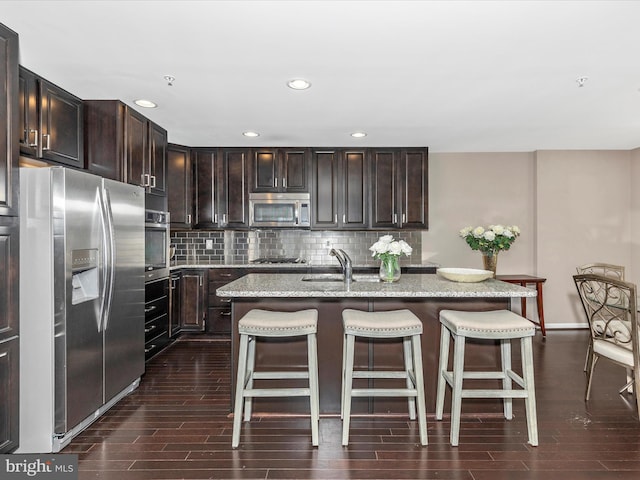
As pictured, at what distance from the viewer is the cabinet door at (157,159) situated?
3750mm

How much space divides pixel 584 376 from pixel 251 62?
3718 mm

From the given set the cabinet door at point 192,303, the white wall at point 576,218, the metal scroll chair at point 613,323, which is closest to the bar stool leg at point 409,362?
the metal scroll chair at point 613,323

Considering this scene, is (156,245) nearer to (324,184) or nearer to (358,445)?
(324,184)

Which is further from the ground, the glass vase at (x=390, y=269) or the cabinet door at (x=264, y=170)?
the cabinet door at (x=264, y=170)

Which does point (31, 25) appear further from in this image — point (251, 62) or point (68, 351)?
point (68, 351)

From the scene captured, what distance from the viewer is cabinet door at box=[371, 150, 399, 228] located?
4.93 metres

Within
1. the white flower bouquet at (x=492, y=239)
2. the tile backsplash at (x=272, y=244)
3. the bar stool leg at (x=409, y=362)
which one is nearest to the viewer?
the bar stool leg at (x=409, y=362)

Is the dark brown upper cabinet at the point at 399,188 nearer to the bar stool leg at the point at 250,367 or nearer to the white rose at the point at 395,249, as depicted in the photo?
the white rose at the point at 395,249

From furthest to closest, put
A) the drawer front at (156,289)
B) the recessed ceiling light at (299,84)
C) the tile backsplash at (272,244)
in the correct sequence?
the tile backsplash at (272,244)
the drawer front at (156,289)
the recessed ceiling light at (299,84)

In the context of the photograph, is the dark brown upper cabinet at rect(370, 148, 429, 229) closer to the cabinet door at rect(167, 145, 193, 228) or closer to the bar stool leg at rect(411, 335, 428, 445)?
the cabinet door at rect(167, 145, 193, 228)

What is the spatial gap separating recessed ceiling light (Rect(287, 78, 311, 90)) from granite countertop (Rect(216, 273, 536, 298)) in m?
1.45

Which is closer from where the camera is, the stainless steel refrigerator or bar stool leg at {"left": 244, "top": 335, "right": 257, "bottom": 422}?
the stainless steel refrigerator

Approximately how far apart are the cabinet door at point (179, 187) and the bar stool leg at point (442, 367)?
11.3 feet

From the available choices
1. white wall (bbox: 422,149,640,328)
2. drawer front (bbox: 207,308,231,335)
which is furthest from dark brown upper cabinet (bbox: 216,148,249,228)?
white wall (bbox: 422,149,640,328)
